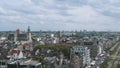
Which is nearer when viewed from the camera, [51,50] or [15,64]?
[15,64]

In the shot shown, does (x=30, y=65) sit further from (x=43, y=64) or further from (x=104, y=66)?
(x=104, y=66)

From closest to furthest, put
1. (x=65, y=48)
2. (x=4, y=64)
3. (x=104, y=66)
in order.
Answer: (x=4, y=64)
(x=104, y=66)
(x=65, y=48)

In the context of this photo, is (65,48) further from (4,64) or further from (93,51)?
(4,64)

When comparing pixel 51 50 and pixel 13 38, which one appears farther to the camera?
pixel 13 38

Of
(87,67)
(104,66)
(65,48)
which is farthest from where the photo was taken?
(65,48)

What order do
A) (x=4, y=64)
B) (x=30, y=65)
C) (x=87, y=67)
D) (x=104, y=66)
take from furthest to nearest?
(x=104, y=66) → (x=87, y=67) → (x=4, y=64) → (x=30, y=65)

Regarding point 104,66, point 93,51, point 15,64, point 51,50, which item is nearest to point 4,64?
point 15,64

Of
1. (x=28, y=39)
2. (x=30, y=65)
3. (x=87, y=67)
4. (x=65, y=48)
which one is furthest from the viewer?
(x=28, y=39)

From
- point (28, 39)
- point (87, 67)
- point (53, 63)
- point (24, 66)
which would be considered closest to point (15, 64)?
point (24, 66)
